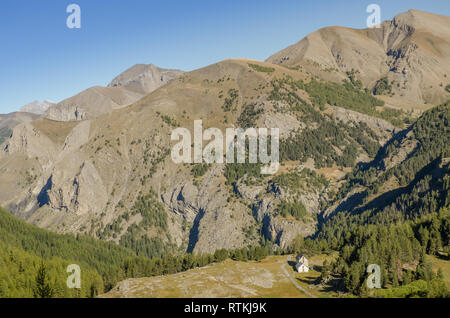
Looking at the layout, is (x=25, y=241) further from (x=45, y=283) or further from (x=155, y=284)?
(x=155, y=284)

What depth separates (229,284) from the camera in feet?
359

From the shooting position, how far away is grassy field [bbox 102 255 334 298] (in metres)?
101

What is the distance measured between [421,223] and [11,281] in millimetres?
138958

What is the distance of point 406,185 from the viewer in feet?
629

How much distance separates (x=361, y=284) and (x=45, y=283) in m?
91.3

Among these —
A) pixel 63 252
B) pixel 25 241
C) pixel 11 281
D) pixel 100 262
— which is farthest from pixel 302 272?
pixel 25 241

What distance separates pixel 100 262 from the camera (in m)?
182

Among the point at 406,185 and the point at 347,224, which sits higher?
the point at 406,185

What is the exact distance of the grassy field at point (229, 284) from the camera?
330ft
